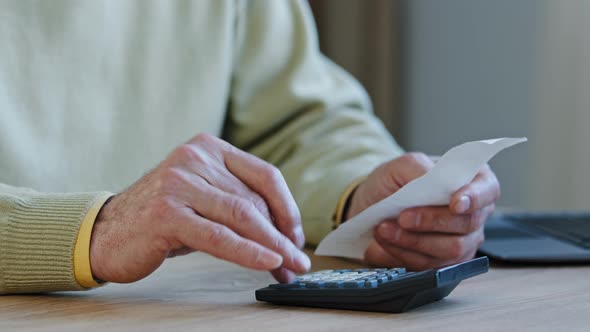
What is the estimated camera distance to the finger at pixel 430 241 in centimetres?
85

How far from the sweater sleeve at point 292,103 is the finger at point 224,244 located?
22.2 inches

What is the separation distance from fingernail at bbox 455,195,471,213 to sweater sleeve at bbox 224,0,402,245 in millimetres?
383

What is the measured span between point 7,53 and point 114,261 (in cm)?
47

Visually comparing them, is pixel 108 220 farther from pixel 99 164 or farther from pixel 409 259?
pixel 99 164

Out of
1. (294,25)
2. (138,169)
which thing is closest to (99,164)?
(138,169)

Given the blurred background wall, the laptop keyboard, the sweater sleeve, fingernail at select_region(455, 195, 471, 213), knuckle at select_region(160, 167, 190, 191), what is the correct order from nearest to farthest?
knuckle at select_region(160, 167, 190, 191) < fingernail at select_region(455, 195, 471, 213) < the laptop keyboard < the sweater sleeve < the blurred background wall

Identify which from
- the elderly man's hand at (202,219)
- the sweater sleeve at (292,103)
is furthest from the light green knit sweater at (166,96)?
the elderly man's hand at (202,219)

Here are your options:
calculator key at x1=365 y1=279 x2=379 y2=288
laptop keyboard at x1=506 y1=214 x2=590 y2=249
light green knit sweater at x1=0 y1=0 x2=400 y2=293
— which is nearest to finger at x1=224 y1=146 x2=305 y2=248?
calculator key at x1=365 y1=279 x2=379 y2=288

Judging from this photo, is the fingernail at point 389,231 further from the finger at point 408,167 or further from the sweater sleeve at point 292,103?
the sweater sleeve at point 292,103

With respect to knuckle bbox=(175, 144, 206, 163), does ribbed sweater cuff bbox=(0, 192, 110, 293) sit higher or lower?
lower

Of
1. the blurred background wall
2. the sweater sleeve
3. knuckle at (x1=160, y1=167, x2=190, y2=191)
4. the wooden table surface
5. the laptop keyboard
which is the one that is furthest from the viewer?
the blurred background wall

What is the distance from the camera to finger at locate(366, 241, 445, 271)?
2.86ft

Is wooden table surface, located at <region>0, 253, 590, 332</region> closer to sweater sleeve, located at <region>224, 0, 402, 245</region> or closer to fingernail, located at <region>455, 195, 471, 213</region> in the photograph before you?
fingernail, located at <region>455, 195, 471, 213</region>

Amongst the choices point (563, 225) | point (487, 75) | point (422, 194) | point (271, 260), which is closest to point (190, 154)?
point (271, 260)
